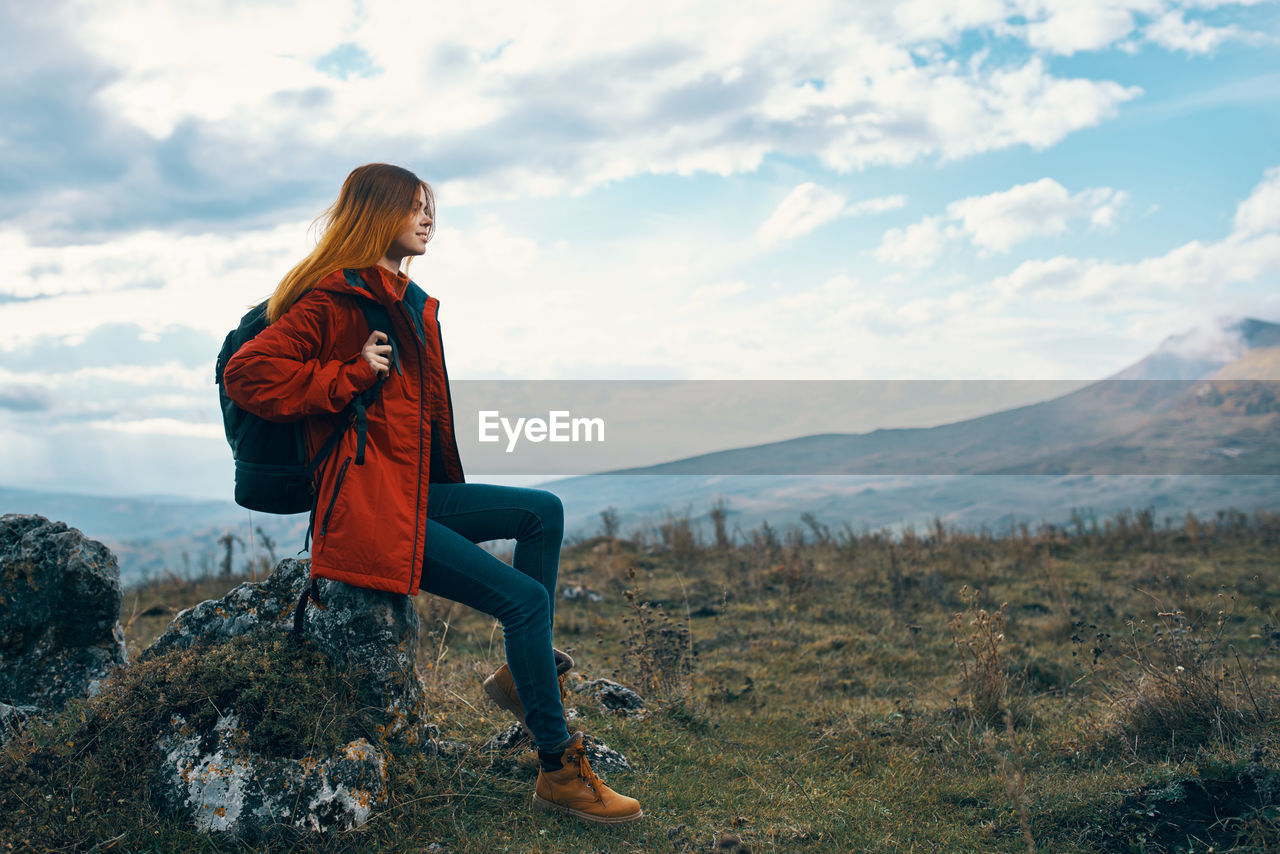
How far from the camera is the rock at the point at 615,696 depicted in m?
4.68

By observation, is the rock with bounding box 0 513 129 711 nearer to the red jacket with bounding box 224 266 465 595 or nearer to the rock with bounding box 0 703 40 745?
the rock with bounding box 0 703 40 745

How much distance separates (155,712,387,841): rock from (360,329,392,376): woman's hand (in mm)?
1482

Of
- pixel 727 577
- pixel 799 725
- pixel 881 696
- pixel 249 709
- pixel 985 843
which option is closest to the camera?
pixel 249 709

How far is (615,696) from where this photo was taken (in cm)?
477

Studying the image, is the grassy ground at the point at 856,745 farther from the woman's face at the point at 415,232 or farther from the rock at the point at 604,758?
the woman's face at the point at 415,232

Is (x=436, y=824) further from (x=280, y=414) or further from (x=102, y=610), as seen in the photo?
(x=102, y=610)

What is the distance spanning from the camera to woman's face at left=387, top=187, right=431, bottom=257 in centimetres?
325

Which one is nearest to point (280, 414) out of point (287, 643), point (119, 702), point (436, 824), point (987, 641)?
point (287, 643)

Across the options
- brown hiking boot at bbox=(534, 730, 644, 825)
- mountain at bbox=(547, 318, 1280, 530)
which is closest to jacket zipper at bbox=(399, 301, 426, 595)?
brown hiking boot at bbox=(534, 730, 644, 825)

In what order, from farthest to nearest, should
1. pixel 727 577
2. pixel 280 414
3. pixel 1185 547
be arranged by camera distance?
pixel 1185 547 → pixel 727 577 → pixel 280 414

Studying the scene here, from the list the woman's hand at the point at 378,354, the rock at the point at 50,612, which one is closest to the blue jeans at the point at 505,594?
the woman's hand at the point at 378,354

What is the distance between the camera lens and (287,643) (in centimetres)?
335

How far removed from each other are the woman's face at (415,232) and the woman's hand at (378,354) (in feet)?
1.37

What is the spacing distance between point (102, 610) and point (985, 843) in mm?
4447
